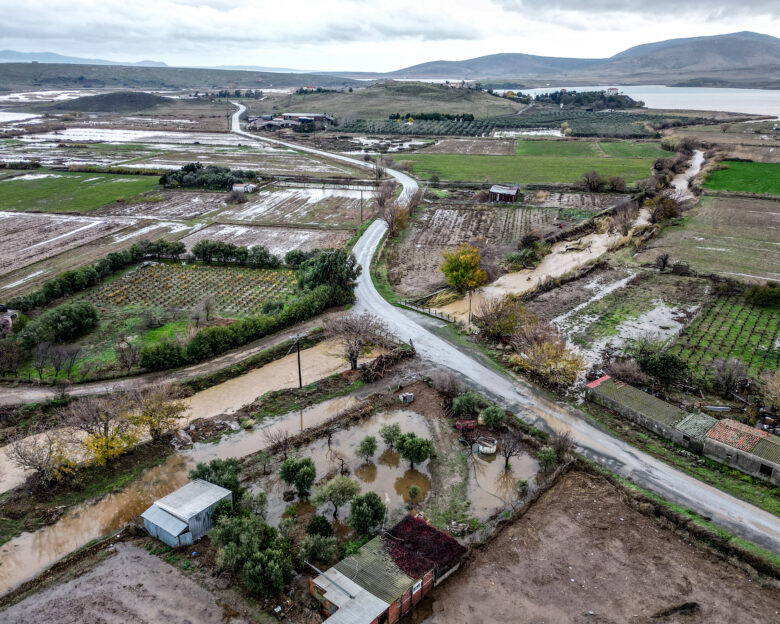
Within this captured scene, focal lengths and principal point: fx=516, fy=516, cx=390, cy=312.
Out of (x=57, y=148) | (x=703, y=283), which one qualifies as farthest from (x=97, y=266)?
(x=57, y=148)

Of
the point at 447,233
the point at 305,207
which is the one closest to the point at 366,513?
the point at 447,233

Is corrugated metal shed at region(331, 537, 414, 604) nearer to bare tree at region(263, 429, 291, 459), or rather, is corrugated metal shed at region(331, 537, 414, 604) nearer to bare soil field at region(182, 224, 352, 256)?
bare tree at region(263, 429, 291, 459)

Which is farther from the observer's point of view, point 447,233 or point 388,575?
point 447,233

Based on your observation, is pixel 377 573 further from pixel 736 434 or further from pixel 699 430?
pixel 736 434

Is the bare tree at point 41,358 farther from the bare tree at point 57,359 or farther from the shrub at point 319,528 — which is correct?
the shrub at point 319,528

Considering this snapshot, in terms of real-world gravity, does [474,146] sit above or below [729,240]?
above

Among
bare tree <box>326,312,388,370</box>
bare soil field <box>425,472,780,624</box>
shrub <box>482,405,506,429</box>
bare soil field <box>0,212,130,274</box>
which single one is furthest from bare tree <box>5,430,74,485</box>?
bare soil field <box>0,212,130,274</box>
